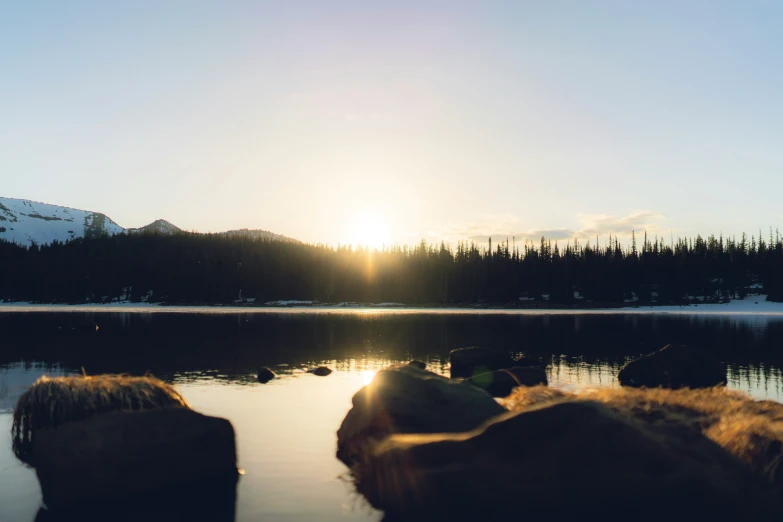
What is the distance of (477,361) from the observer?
3525 centimetres

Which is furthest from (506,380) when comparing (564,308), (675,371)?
(564,308)

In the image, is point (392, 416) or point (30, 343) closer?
point (392, 416)

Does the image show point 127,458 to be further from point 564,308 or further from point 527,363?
point 564,308

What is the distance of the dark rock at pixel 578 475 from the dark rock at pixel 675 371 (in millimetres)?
19775

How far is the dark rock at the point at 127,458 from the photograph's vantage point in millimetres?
12922

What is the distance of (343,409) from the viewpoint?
955 inches

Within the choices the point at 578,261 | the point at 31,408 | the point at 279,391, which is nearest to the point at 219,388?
the point at 279,391

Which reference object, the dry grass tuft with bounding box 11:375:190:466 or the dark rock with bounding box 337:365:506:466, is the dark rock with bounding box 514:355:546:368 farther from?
the dry grass tuft with bounding box 11:375:190:466

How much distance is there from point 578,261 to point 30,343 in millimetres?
165657

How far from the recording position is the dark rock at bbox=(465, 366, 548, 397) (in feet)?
88.5

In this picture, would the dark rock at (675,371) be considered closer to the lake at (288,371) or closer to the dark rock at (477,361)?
the lake at (288,371)

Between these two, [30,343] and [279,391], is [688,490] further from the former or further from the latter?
[30,343]

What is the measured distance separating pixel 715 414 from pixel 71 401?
Answer: 1688cm

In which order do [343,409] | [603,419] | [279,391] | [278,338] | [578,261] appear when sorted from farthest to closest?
[578,261] < [278,338] < [279,391] < [343,409] < [603,419]
